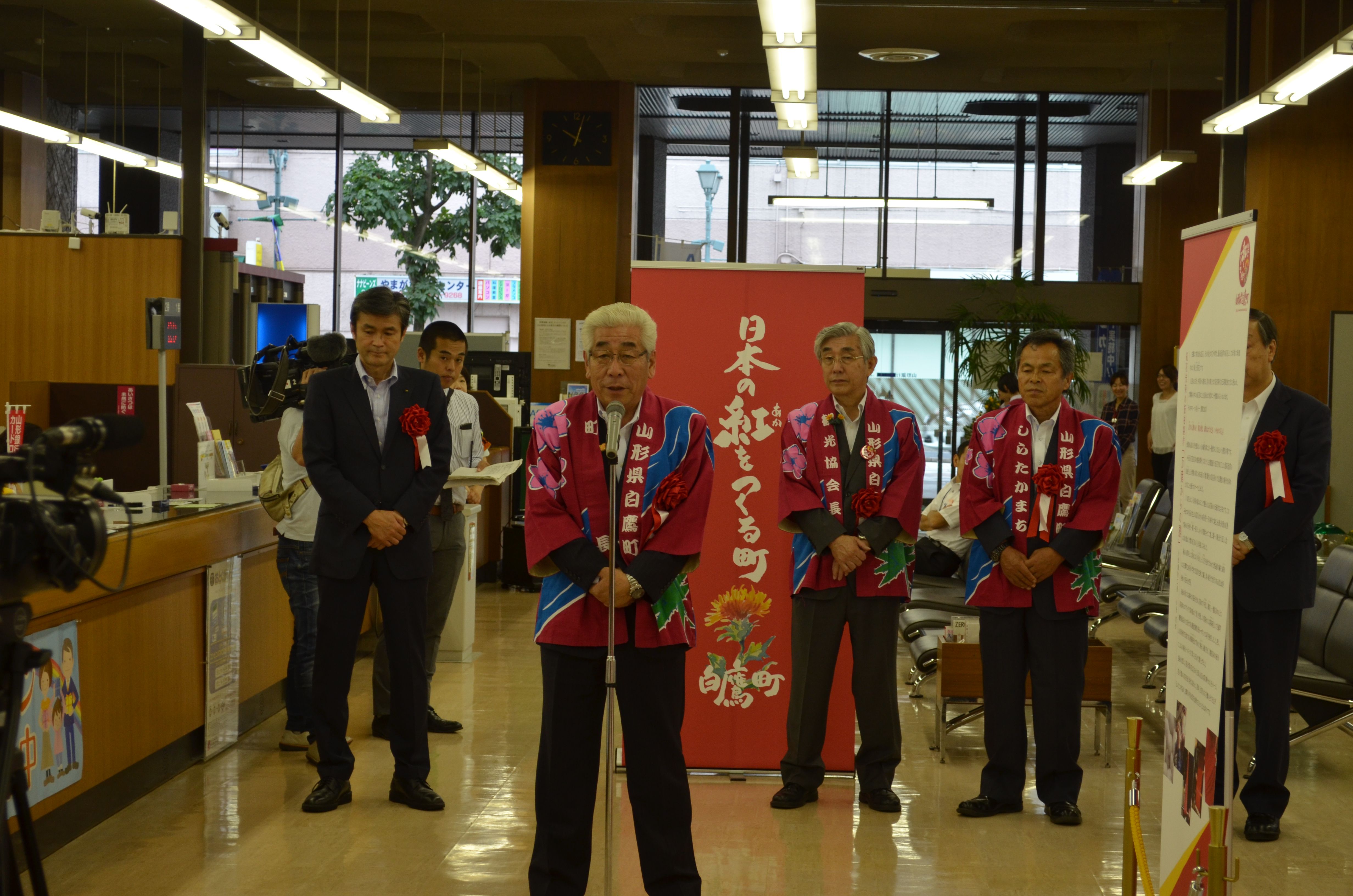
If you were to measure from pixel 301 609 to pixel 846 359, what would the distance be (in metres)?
2.15

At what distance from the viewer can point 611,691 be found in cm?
264

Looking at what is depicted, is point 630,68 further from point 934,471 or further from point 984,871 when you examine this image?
point 984,871

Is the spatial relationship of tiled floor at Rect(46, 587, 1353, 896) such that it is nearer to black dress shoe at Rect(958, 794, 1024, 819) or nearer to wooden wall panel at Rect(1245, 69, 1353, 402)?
black dress shoe at Rect(958, 794, 1024, 819)

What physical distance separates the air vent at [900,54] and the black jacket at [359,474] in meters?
7.25

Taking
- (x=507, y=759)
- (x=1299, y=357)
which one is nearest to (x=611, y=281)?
(x=1299, y=357)

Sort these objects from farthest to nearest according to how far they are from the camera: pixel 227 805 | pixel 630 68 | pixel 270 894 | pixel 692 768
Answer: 1. pixel 630 68
2. pixel 692 768
3. pixel 227 805
4. pixel 270 894

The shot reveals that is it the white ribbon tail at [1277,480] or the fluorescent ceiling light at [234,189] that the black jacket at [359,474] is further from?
the fluorescent ceiling light at [234,189]

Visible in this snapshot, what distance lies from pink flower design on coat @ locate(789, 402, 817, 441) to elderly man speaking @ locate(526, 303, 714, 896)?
1047mm

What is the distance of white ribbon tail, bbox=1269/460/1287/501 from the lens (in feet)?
11.2

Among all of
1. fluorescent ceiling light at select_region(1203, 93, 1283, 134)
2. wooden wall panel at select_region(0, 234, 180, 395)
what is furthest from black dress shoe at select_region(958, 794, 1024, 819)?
wooden wall panel at select_region(0, 234, 180, 395)

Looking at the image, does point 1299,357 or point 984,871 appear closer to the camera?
point 984,871

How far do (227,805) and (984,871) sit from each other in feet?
Result: 7.87

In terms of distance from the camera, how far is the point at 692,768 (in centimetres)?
416

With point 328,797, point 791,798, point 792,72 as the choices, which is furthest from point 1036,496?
point 792,72
